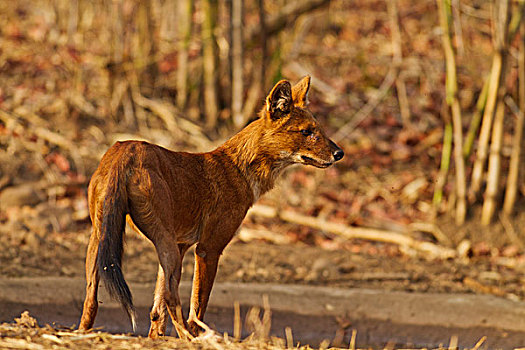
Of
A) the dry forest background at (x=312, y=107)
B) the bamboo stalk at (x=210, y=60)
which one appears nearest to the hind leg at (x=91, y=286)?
the dry forest background at (x=312, y=107)

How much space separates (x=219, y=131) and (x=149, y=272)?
4.16 meters

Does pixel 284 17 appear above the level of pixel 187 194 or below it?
above

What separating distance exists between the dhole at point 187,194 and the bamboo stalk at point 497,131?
3.78m

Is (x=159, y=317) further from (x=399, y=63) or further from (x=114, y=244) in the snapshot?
(x=399, y=63)

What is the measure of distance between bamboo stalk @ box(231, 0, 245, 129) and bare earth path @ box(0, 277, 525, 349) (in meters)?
Answer: 4.45

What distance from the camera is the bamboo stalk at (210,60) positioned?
34.2ft

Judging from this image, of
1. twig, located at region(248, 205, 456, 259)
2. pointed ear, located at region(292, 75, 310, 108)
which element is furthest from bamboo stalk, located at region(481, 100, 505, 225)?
pointed ear, located at region(292, 75, 310, 108)

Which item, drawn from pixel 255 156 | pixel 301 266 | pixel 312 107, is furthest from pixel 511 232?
pixel 255 156

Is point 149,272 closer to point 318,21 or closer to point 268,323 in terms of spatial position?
point 268,323

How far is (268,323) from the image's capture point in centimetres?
559

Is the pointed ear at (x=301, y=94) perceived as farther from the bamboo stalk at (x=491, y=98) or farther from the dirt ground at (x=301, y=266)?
the bamboo stalk at (x=491, y=98)

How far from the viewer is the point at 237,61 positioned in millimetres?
10078

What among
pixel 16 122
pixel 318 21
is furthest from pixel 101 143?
pixel 318 21

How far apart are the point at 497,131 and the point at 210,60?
425cm
